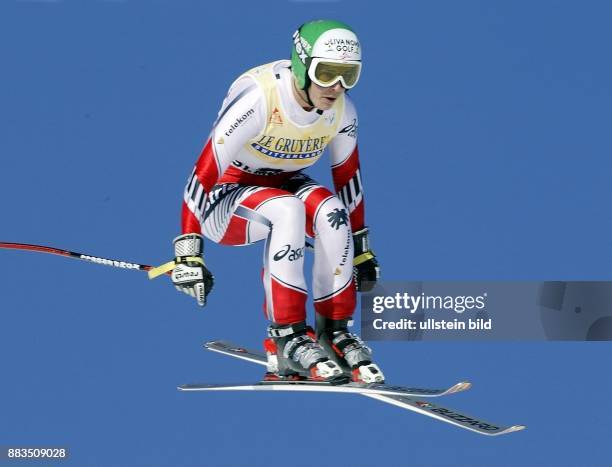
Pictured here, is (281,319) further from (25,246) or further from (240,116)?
(25,246)

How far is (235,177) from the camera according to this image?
8516mm

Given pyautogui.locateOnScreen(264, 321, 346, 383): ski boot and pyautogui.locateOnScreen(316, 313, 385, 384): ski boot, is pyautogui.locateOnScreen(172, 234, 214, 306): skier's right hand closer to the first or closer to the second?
pyautogui.locateOnScreen(264, 321, 346, 383): ski boot

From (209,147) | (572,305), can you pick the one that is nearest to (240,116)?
(209,147)

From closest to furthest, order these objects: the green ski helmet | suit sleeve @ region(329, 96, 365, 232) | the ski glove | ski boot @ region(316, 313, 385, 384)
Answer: the green ski helmet, ski boot @ region(316, 313, 385, 384), suit sleeve @ region(329, 96, 365, 232), the ski glove

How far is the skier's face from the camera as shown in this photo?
7953 mm

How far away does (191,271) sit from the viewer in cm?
795

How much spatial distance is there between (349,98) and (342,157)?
0.33m

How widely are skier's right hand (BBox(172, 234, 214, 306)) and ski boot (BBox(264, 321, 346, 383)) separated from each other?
1.63ft

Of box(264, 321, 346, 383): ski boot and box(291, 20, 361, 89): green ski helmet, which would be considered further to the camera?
box(264, 321, 346, 383): ski boot

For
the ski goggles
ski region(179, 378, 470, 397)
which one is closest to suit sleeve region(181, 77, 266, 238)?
the ski goggles

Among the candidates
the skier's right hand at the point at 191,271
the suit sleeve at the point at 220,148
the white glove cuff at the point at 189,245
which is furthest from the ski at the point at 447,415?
the suit sleeve at the point at 220,148

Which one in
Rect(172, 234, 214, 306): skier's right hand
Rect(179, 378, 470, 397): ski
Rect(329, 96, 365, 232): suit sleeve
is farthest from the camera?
Rect(329, 96, 365, 232): suit sleeve

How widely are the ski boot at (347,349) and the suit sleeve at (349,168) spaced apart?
0.60 metres

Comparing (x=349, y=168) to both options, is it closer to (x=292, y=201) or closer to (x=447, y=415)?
(x=292, y=201)
